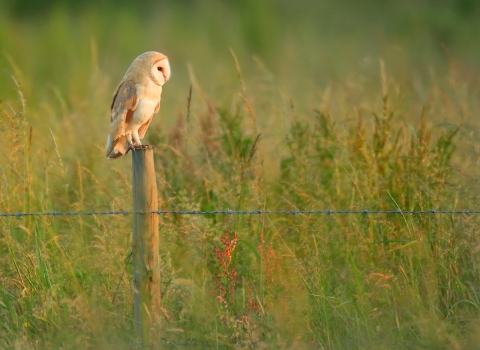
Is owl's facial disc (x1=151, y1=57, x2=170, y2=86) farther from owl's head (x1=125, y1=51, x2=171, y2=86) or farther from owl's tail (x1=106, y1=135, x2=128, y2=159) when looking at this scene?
owl's tail (x1=106, y1=135, x2=128, y2=159)

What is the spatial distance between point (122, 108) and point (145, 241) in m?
0.96

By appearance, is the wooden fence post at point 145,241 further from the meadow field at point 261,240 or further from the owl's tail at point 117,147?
the owl's tail at point 117,147

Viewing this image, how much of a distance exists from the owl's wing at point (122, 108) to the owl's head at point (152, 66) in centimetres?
9

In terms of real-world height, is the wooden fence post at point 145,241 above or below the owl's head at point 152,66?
below

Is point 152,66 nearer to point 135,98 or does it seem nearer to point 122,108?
point 135,98

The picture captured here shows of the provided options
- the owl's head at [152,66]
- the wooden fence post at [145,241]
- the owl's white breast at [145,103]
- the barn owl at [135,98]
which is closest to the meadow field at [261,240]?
the wooden fence post at [145,241]

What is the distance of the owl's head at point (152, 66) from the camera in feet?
12.7

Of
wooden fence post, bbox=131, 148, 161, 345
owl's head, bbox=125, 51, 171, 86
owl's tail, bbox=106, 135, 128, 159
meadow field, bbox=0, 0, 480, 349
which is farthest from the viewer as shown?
owl's tail, bbox=106, 135, 128, 159

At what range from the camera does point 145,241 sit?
3400 mm

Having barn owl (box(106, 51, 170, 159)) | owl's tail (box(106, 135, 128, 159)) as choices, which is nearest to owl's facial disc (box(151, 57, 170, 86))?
barn owl (box(106, 51, 170, 159))

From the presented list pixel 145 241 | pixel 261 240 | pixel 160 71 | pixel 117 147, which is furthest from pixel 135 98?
pixel 261 240

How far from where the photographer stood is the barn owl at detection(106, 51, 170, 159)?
390 centimetres

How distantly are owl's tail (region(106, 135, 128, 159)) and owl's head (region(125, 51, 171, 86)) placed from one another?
1.46 ft

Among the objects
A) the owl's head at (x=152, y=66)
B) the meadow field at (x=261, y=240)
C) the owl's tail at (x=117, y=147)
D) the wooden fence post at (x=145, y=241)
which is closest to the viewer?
the wooden fence post at (x=145, y=241)
